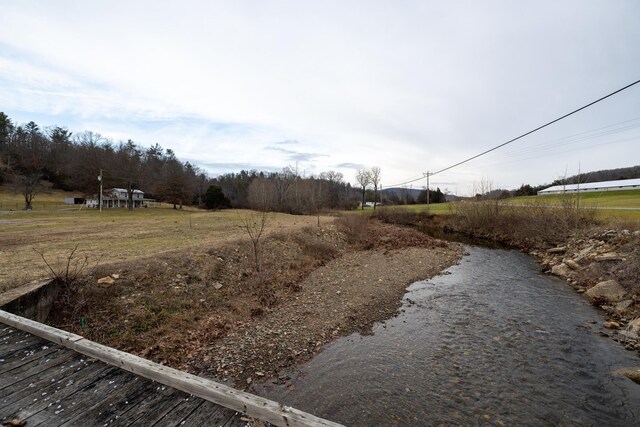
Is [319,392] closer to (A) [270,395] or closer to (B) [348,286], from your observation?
(A) [270,395]

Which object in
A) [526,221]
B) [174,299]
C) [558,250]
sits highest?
[526,221]

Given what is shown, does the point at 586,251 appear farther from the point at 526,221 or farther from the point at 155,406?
the point at 155,406

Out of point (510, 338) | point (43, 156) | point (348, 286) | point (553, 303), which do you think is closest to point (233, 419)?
point (510, 338)

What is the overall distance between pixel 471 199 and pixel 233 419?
111 feet

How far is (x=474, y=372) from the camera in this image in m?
6.27

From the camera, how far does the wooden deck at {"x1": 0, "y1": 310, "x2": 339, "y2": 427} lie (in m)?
3.02

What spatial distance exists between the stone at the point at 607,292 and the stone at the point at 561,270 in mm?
2883

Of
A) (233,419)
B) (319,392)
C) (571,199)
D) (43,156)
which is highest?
(43,156)

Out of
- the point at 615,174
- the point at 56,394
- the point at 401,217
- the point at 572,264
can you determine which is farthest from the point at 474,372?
the point at 615,174

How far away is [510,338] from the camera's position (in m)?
7.80

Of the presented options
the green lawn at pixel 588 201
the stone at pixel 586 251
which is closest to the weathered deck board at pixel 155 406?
the stone at pixel 586 251

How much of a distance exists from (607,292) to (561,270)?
3.97 meters

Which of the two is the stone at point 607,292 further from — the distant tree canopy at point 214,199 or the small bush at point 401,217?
the distant tree canopy at point 214,199

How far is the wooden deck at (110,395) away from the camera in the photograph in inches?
119
